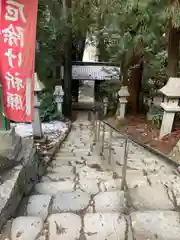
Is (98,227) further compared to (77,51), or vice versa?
(77,51)

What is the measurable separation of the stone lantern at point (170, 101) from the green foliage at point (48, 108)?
5.66 metres

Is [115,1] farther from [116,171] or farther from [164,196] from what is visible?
[164,196]

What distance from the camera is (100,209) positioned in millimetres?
2408

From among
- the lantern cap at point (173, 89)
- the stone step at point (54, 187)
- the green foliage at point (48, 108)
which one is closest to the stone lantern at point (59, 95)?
the green foliage at point (48, 108)

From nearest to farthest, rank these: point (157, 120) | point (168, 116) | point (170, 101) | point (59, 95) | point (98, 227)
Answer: point (98, 227)
point (170, 101)
point (168, 116)
point (157, 120)
point (59, 95)

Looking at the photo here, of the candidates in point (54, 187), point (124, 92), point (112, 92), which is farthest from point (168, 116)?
point (112, 92)

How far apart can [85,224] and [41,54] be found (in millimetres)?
9428

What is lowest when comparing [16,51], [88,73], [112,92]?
[112,92]

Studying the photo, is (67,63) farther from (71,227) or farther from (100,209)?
(71,227)

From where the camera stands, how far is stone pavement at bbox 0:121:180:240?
1922 mm

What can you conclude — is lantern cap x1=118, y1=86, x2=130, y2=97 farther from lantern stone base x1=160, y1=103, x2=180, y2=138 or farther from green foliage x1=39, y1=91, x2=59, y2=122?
lantern stone base x1=160, y1=103, x2=180, y2=138

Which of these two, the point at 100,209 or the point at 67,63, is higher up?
the point at 67,63

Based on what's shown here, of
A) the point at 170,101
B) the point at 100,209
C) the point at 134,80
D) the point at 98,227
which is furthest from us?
the point at 134,80

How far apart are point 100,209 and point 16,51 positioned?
1.78 m
